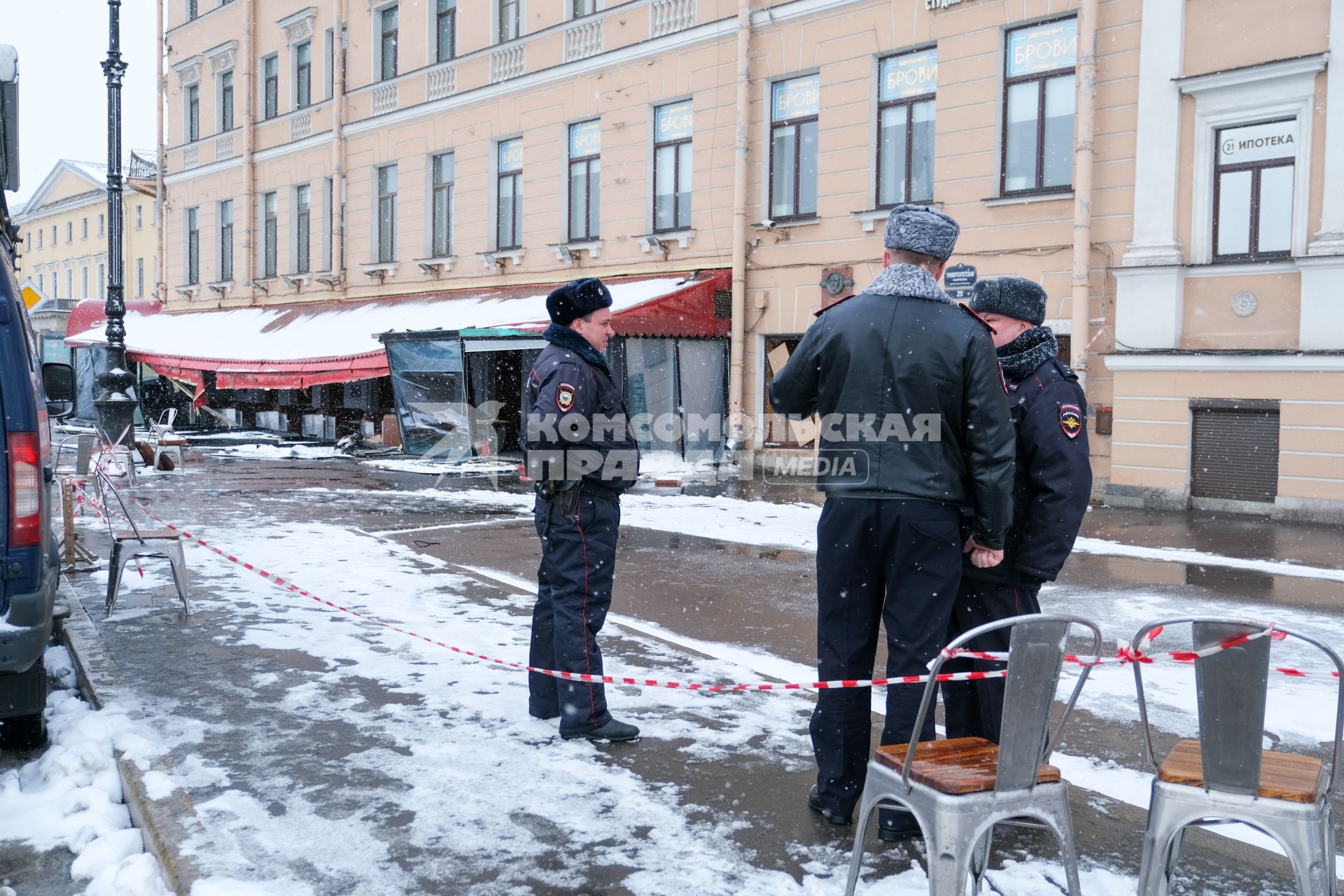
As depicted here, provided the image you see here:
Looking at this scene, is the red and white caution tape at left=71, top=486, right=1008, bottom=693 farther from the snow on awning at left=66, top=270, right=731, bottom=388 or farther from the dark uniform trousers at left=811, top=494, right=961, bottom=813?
the snow on awning at left=66, top=270, right=731, bottom=388

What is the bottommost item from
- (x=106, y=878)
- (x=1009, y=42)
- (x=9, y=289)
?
(x=106, y=878)

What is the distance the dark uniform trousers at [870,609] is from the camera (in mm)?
3500

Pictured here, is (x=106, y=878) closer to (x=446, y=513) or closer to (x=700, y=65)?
(x=446, y=513)

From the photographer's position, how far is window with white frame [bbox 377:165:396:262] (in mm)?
23938

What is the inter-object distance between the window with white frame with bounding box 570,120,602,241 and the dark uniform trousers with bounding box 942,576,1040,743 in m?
16.3

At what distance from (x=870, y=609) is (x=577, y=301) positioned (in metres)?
1.81

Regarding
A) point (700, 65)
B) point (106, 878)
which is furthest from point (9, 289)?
point (700, 65)

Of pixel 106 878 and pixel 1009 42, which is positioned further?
pixel 1009 42

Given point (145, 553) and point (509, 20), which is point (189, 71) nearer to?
point (509, 20)

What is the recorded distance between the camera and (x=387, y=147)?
23.6m

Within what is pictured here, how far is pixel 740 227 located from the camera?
16891 millimetres

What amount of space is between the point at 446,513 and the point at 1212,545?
25.5 ft

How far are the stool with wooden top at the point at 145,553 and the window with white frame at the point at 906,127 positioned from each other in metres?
10.9

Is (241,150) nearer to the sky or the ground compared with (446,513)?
nearer to the sky
